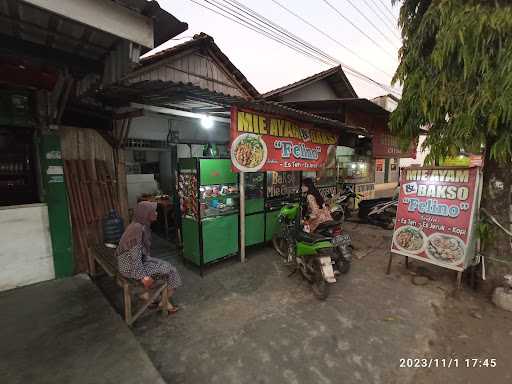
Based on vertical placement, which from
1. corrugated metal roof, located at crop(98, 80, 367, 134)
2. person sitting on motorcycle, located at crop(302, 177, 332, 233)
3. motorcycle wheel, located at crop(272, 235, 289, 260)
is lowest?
motorcycle wheel, located at crop(272, 235, 289, 260)

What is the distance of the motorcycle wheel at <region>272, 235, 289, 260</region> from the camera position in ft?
22.1

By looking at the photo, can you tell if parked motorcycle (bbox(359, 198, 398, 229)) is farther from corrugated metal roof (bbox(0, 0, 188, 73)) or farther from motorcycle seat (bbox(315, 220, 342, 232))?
corrugated metal roof (bbox(0, 0, 188, 73))

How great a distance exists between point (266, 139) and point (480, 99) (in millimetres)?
3840

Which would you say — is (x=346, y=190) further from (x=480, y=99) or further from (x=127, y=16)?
(x=127, y=16)

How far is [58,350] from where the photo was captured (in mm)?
3146

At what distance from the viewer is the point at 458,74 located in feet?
12.9

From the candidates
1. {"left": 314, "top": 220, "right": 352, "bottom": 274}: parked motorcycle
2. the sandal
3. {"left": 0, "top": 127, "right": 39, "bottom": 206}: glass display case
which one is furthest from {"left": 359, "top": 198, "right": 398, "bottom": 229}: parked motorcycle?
{"left": 0, "top": 127, "right": 39, "bottom": 206}: glass display case

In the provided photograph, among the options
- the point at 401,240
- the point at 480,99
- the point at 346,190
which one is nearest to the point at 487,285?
the point at 401,240

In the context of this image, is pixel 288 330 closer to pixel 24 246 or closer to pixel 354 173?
pixel 24 246

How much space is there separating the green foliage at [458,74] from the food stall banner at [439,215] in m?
0.60

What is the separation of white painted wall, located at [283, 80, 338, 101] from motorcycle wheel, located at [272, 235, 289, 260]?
23.3 ft

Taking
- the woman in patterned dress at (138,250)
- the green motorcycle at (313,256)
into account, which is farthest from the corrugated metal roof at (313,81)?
the woman in patterned dress at (138,250)

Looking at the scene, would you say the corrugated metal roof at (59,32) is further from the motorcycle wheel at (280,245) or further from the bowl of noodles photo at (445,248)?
the bowl of noodles photo at (445,248)

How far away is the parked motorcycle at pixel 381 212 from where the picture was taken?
31.2 feet
